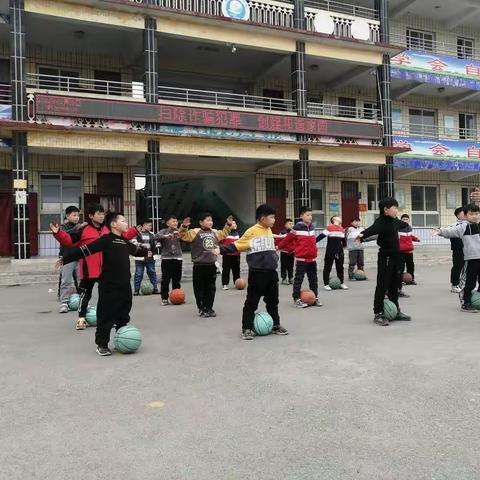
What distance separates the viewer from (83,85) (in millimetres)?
19094

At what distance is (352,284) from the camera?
13.4m

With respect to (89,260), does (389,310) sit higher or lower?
lower

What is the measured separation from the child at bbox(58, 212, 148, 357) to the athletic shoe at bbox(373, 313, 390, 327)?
3.69 meters

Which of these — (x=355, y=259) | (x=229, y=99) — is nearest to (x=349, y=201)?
(x=229, y=99)

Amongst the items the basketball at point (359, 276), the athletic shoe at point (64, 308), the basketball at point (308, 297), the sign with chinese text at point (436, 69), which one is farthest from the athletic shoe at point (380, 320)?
the sign with chinese text at point (436, 69)

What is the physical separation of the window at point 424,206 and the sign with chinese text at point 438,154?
7.29ft

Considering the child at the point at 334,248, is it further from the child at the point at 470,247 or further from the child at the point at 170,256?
the child at the point at 170,256

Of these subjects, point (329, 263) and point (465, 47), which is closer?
point (329, 263)

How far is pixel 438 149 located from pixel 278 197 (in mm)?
8091

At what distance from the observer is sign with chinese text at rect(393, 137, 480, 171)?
23.1 metres

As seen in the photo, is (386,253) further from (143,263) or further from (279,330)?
(143,263)

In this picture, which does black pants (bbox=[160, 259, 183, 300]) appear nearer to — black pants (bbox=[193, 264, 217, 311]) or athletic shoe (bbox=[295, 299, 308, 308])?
black pants (bbox=[193, 264, 217, 311])

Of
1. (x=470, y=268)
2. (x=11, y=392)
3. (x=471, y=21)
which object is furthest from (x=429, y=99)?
(x=11, y=392)

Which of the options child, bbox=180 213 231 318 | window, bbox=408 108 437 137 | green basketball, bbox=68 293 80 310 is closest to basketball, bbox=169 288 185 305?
child, bbox=180 213 231 318
